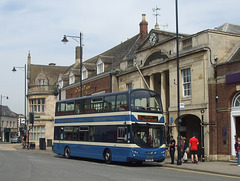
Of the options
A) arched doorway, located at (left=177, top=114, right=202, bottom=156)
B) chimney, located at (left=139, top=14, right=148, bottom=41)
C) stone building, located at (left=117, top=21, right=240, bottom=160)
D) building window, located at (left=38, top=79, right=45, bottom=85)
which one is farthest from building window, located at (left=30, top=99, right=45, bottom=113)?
arched doorway, located at (left=177, top=114, right=202, bottom=156)

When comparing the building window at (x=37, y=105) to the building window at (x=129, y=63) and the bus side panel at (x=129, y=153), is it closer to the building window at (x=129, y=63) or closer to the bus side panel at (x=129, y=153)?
the building window at (x=129, y=63)

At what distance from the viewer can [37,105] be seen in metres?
52.3

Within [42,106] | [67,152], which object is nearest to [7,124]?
[42,106]

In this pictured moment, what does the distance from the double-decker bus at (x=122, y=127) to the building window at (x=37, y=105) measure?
2985 centimetres

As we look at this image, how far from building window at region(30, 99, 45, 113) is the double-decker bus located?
29851 millimetres

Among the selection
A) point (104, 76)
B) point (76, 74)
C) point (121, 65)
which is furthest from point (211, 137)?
point (76, 74)

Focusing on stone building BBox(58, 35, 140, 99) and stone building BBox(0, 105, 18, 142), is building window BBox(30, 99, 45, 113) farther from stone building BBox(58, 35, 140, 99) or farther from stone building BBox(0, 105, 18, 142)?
stone building BBox(0, 105, 18, 142)

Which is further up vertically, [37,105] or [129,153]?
[37,105]

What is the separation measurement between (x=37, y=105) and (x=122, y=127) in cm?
3503

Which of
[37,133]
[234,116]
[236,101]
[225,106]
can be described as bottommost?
[37,133]

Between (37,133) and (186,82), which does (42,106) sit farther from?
(186,82)

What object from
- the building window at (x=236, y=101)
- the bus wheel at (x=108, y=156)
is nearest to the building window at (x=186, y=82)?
the building window at (x=236, y=101)

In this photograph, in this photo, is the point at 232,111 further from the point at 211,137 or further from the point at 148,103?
the point at 148,103

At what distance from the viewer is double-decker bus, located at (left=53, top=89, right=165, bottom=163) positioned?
1895 cm
